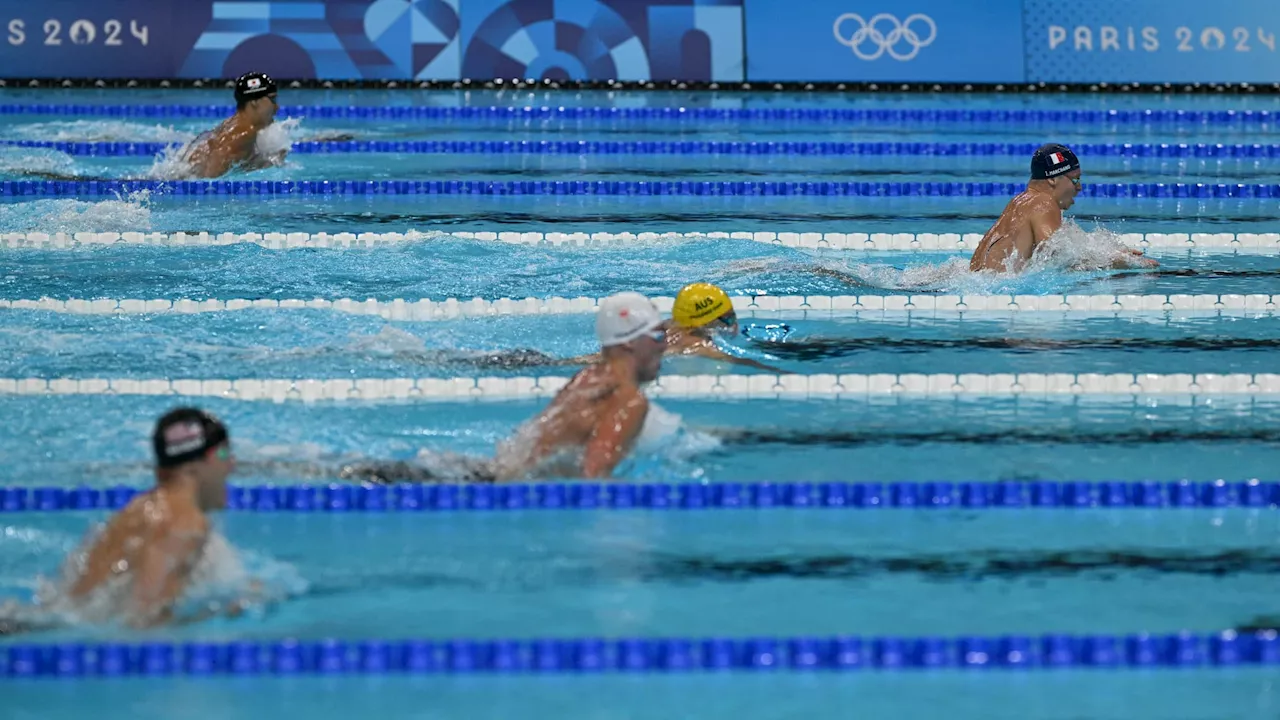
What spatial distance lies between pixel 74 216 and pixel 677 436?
3790 mm

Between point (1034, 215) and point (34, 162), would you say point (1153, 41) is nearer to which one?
point (1034, 215)

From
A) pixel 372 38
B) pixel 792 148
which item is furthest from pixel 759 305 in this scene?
pixel 372 38

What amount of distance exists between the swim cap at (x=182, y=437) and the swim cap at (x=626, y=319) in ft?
4.10

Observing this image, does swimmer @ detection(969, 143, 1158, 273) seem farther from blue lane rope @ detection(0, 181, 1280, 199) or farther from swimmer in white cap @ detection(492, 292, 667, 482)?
swimmer in white cap @ detection(492, 292, 667, 482)

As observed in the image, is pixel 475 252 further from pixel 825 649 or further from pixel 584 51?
pixel 584 51

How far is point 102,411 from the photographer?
4906 mm

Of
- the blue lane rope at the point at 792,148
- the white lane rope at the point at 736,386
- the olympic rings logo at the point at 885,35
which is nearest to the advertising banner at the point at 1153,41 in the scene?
the olympic rings logo at the point at 885,35

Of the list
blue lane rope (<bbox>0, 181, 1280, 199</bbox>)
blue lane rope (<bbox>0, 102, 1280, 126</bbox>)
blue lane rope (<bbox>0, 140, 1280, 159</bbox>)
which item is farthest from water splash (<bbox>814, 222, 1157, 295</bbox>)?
blue lane rope (<bbox>0, 102, 1280, 126</bbox>)

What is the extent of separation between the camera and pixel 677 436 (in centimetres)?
469

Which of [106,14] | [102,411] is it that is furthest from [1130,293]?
[106,14]

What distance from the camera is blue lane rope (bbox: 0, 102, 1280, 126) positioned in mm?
10773

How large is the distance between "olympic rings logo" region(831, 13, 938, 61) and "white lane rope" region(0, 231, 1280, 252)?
14.5 feet

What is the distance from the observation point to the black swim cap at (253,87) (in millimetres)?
8242

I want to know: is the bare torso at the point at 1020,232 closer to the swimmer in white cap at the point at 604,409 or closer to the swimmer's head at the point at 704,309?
the swimmer's head at the point at 704,309
